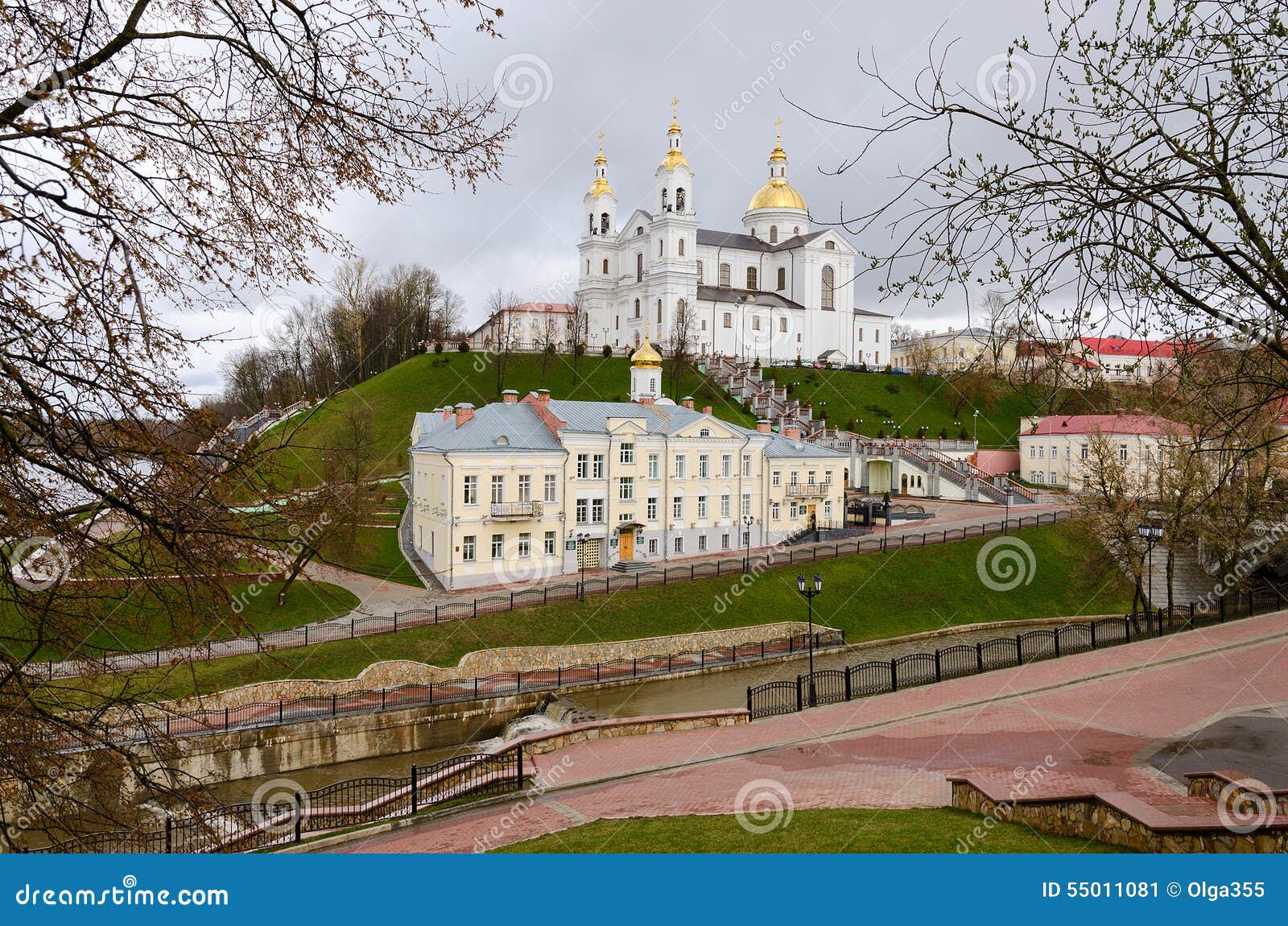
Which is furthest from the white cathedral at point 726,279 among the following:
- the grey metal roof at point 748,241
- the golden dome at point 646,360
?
the golden dome at point 646,360

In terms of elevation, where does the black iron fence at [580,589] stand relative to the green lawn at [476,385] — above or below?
below

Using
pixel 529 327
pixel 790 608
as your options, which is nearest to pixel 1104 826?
pixel 790 608

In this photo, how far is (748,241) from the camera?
9688 centimetres

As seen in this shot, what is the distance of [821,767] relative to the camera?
562 inches

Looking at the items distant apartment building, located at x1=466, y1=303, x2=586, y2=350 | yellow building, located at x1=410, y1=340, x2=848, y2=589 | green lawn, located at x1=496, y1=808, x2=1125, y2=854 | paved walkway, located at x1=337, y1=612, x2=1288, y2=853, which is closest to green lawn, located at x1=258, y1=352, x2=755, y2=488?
distant apartment building, located at x1=466, y1=303, x2=586, y2=350

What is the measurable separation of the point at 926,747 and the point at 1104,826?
599cm

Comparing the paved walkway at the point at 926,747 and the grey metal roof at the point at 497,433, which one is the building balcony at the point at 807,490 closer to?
the grey metal roof at the point at 497,433

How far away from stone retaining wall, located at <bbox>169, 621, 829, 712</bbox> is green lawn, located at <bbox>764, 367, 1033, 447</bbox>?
4633cm

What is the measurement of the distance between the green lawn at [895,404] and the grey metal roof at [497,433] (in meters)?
42.3

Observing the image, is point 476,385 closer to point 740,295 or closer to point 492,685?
point 740,295

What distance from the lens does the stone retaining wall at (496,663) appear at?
23047 millimetres

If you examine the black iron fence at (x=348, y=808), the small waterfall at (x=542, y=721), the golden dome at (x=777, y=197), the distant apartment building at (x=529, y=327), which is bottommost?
the small waterfall at (x=542, y=721)

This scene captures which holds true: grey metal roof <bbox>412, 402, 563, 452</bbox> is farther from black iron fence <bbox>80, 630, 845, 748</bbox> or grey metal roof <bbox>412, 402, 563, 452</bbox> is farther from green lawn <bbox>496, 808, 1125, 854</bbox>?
green lawn <bbox>496, 808, 1125, 854</bbox>

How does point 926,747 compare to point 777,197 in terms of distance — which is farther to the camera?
point 777,197
